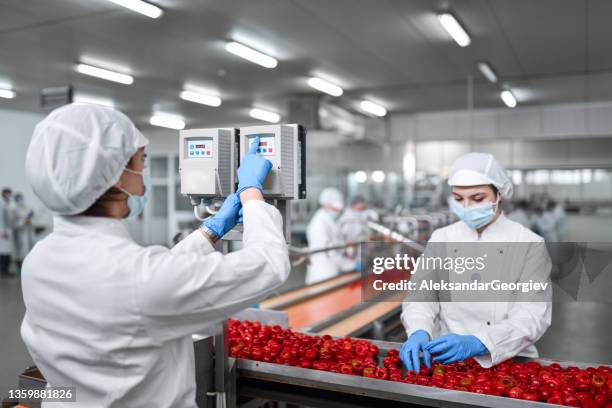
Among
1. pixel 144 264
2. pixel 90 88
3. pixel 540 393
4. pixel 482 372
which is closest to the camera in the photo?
pixel 144 264

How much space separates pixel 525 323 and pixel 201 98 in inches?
342

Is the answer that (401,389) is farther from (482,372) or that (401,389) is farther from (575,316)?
(575,316)

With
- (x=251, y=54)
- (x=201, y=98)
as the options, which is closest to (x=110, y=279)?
(x=251, y=54)

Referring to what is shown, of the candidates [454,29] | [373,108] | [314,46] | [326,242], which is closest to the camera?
[454,29]

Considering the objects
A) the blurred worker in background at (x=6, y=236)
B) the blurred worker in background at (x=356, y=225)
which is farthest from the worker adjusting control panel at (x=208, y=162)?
the blurred worker in background at (x=356, y=225)

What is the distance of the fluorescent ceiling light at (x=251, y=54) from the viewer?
6601 millimetres

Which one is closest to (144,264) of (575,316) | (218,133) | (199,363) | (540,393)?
(218,133)

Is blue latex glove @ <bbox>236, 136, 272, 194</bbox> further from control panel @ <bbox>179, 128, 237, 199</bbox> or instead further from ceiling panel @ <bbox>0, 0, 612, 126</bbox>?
ceiling panel @ <bbox>0, 0, 612, 126</bbox>

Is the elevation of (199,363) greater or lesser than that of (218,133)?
lesser

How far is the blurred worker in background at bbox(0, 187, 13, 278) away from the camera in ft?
12.7

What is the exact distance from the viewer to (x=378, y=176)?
12594 millimetres

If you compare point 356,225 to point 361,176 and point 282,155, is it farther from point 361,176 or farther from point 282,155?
point 282,155

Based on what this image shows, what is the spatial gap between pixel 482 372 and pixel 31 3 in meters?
5.30

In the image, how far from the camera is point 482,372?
1.91 meters
